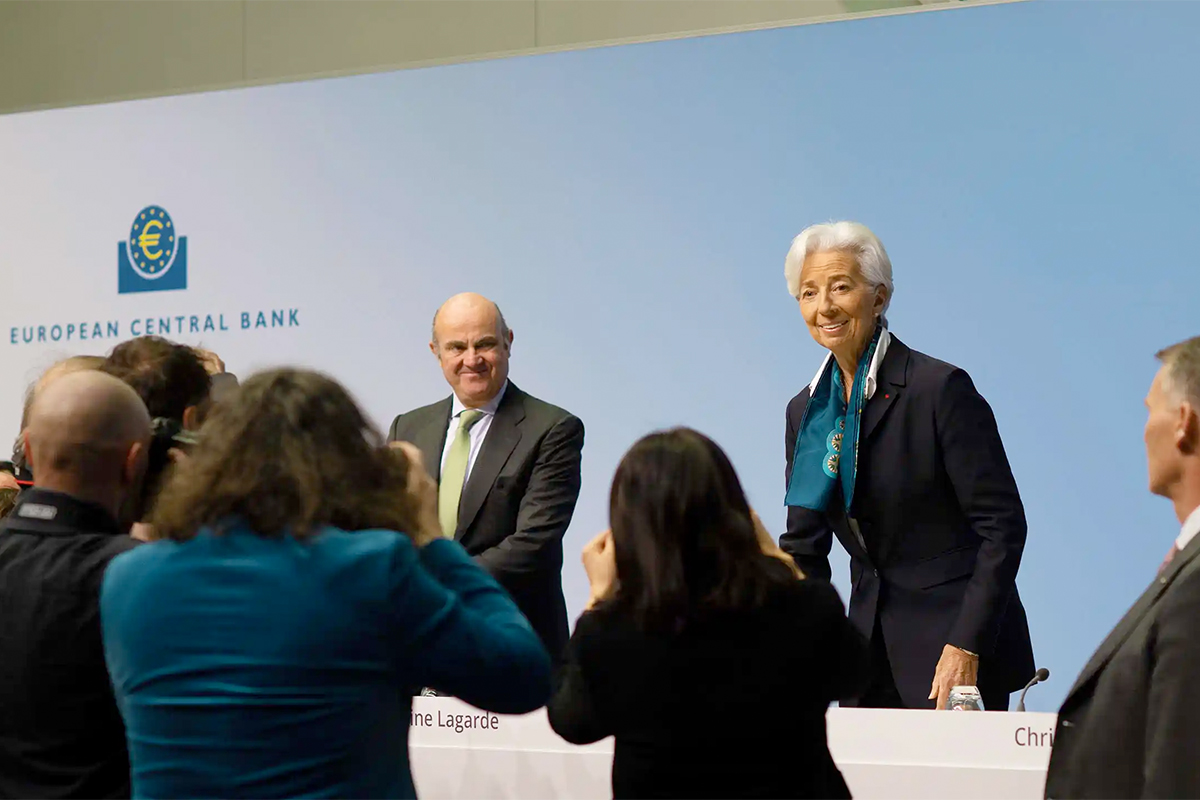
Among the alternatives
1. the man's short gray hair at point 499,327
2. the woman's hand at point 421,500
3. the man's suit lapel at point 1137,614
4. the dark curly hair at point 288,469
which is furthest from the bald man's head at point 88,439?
the man's short gray hair at point 499,327

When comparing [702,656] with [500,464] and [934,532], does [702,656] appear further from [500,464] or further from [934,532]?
[500,464]

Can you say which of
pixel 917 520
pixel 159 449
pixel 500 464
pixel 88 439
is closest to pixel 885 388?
pixel 917 520

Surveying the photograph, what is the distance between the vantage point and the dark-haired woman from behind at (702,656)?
182 centimetres

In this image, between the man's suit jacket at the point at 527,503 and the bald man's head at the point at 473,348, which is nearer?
the man's suit jacket at the point at 527,503

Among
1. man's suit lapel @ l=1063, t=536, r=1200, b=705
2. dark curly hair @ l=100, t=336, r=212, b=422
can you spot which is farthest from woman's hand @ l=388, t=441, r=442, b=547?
man's suit lapel @ l=1063, t=536, r=1200, b=705

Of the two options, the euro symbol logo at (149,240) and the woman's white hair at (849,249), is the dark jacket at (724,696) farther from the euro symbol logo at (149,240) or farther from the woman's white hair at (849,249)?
the euro symbol logo at (149,240)

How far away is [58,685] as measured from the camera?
1.99 meters

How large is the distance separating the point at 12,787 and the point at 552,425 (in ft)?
7.90

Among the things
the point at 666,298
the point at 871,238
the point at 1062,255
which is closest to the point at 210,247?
the point at 666,298

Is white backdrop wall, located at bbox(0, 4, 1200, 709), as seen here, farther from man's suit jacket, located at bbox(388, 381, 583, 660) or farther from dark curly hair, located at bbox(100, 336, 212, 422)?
dark curly hair, located at bbox(100, 336, 212, 422)

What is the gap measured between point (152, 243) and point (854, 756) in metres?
3.47

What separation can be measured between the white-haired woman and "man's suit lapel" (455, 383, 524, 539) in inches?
36.4

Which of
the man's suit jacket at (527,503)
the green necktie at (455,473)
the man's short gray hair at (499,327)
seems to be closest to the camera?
the man's suit jacket at (527,503)

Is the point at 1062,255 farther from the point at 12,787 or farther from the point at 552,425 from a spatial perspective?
the point at 12,787
